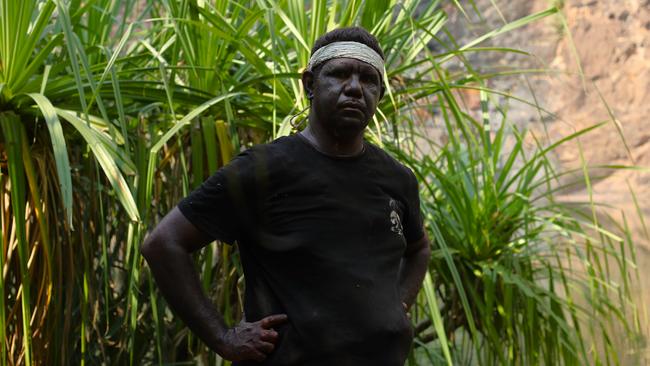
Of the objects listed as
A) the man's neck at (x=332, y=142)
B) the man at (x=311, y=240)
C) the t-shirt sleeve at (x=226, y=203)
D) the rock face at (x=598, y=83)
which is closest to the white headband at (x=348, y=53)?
the man at (x=311, y=240)

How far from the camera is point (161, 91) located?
2.40 m

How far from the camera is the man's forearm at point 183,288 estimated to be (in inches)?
60.5

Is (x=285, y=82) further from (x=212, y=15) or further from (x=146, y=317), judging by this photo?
(x=146, y=317)

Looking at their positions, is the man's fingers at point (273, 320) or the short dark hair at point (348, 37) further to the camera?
the short dark hair at point (348, 37)

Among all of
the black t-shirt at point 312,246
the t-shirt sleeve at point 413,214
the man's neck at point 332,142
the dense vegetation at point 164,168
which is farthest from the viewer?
the dense vegetation at point 164,168

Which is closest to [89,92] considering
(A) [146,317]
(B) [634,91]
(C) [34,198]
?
(C) [34,198]

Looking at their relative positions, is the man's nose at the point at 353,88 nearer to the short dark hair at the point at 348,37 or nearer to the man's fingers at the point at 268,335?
the short dark hair at the point at 348,37

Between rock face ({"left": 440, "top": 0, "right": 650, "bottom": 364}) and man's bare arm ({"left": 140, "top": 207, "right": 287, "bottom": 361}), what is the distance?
3.85 m

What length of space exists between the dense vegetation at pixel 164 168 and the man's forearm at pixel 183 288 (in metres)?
0.37

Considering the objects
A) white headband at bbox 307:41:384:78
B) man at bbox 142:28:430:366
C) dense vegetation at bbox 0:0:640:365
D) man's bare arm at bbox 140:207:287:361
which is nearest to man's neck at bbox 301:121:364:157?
man at bbox 142:28:430:366

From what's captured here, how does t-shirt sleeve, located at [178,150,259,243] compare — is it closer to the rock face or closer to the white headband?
the white headband

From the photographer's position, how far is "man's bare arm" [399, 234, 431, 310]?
178cm

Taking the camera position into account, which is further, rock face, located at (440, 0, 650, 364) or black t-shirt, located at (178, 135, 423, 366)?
rock face, located at (440, 0, 650, 364)

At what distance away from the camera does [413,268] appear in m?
1.80
